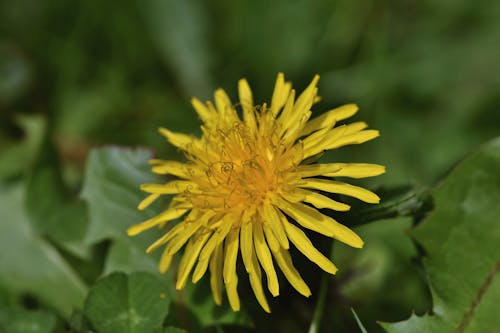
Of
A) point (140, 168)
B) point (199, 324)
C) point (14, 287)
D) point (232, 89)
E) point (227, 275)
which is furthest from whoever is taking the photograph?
point (232, 89)

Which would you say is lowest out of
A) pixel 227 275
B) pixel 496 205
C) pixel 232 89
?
pixel 496 205

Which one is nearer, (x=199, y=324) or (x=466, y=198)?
(x=466, y=198)

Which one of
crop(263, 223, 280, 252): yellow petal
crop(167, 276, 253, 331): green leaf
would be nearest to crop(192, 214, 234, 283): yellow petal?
crop(263, 223, 280, 252): yellow petal

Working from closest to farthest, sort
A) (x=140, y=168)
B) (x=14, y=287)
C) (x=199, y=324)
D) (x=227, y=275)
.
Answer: (x=227, y=275)
(x=199, y=324)
(x=140, y=168)
(x=14, y=287)

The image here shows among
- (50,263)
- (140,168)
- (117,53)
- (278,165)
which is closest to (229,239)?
(278,165)

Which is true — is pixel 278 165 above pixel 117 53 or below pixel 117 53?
below

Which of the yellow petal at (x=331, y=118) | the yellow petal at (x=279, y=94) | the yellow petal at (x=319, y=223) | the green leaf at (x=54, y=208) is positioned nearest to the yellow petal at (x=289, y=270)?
the yellow petal at (x=319, y=223)

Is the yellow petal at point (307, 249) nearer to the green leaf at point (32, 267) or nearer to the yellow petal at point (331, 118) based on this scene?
the yellow petal at point (331, 118)

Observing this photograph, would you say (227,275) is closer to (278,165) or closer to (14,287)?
(278,165)
